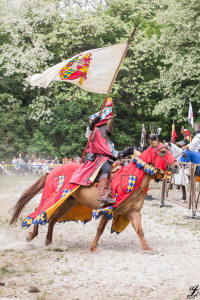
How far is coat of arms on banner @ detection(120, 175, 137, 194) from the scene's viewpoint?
748 centimetres

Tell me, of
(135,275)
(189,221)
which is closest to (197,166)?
(189,221)

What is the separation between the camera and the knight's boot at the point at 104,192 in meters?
7.31

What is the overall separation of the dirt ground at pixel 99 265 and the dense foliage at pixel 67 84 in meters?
16.7

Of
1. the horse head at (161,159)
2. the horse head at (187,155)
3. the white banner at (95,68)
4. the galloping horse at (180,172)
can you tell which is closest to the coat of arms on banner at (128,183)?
the horse head at (161,159)

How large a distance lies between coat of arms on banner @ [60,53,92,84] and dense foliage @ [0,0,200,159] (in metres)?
17.6

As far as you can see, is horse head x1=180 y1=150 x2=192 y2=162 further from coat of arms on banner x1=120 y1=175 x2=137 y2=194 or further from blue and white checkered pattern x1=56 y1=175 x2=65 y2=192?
blue and white checkered pattern x1=56 y1=175 x2=65 y2=192

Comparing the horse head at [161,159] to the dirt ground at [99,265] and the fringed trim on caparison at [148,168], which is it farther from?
the dirt ground at [99,265]

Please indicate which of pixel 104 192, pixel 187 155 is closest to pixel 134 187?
pixel 104 192

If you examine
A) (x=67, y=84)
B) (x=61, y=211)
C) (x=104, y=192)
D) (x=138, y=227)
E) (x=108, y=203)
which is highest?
(x=67, y=84)

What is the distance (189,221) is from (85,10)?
21.0 metres

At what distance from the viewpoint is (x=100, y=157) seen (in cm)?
754

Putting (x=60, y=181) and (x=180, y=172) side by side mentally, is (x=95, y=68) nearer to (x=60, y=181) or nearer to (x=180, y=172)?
(x=60, y=181)

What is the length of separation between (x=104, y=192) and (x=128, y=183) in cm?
46

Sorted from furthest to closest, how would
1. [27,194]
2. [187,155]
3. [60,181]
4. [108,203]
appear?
1. [187,155]
2. [27,194]
3. [60,181]
4. [108,203]
